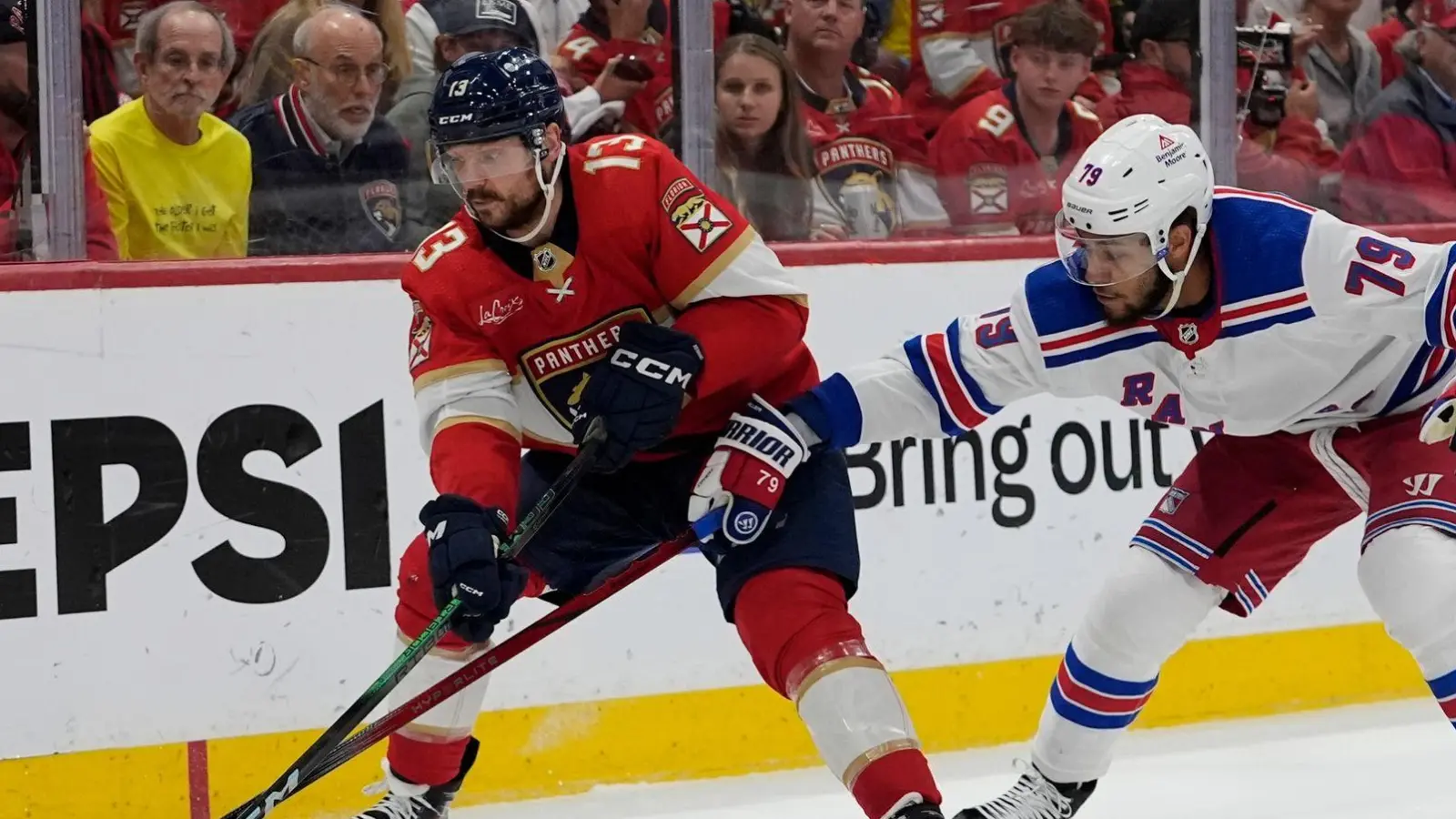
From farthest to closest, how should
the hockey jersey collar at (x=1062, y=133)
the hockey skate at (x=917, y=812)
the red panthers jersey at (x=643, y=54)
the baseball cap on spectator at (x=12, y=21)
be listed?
the hockey jersey collar at (x=1062, y=133)
the red panthers jersey at (x=643, y=54)
the baseball cap on spectator at (x=12, y=21)
the hockey skate at (x=917, y=812)

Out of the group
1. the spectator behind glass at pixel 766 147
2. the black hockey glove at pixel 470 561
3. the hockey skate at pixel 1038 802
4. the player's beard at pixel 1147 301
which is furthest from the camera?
the spectator behind glass at pixel 766 147

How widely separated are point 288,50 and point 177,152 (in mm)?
299

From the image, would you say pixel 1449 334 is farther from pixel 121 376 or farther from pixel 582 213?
pixel 121 376

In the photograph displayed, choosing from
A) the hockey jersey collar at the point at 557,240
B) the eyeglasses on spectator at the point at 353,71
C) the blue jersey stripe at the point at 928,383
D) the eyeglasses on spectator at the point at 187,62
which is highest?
the eyeglasses on spectator at the point at 187,62

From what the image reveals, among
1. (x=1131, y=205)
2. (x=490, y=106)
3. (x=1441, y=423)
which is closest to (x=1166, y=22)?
(x=1131, y=205)

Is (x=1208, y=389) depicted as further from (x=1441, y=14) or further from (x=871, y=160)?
(x=1441, y=14)

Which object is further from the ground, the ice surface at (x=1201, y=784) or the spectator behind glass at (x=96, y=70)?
the spectator behind glass at (x=96, y=70)

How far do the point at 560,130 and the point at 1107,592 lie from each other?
1.16 m

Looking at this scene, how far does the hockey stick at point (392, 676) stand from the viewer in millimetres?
2514

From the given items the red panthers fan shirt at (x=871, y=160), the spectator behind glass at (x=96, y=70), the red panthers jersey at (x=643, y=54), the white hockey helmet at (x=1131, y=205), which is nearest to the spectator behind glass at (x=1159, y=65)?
the red panthers fan shirt at (x=871, y=160)

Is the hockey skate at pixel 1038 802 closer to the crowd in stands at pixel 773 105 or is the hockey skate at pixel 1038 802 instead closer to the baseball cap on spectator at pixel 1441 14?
the crowd in stands at pixel 773 105

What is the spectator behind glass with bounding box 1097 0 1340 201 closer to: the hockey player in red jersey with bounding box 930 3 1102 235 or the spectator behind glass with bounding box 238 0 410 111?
the hockey player in red jersey with bounding box 930 3 1102 235

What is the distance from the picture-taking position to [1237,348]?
8.70ft

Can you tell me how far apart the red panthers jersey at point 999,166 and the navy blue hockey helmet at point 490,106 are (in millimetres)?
1773
